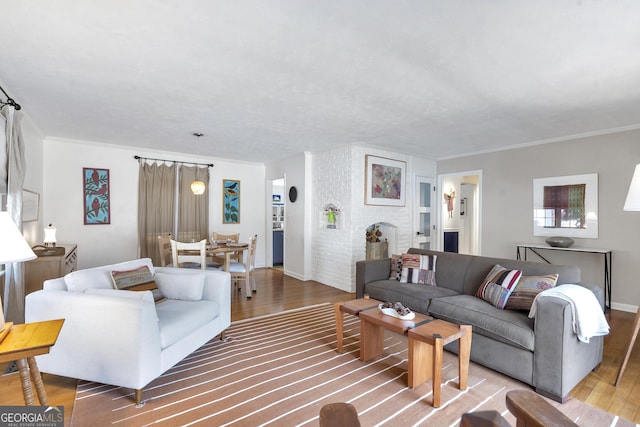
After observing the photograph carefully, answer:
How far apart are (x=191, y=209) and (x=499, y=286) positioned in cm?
516

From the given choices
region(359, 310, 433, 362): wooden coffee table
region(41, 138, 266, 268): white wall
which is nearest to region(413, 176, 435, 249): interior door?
region(359, 310, 433, 362): wooden coffee table

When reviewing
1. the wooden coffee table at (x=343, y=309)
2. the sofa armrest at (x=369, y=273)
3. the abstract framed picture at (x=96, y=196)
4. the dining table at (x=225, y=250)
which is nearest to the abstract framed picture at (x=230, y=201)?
the dining table at (x=225, y=250)

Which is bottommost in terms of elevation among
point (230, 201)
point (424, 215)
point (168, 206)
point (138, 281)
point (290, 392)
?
point (290, 392)

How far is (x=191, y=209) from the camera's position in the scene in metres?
5.96

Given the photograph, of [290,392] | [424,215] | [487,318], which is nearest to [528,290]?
[487,318]

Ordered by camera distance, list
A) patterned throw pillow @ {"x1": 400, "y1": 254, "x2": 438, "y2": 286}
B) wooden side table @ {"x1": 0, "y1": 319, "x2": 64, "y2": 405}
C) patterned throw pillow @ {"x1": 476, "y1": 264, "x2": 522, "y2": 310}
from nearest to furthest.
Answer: wooden side table @ {"x1": 0, "y1": 319, "x2": 64, "y2": 405} < patterned throw pillow @ {"x1": 476, "y1": 264, "x2": 522, "y2": 310} < patterned throw pillow @ {"x1": 400, "y1": 254, "x2": 438, "y2": 286}

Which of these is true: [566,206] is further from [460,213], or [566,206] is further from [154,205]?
[154,205]

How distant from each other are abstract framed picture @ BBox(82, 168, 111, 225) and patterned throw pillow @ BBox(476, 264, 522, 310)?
5647 millimetres

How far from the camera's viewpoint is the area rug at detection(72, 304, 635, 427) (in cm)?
193

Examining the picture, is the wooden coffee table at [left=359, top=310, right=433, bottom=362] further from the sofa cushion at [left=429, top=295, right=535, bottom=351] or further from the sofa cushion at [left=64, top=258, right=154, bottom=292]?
the sofa cushion at [left=64, top=258, right=154, bottom=292]

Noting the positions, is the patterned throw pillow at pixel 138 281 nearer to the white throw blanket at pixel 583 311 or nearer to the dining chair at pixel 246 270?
the dining chair at pixel 246 270

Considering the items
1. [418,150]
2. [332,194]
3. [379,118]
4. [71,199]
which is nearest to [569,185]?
[418,150]

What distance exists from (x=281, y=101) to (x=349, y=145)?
2000 millimetres

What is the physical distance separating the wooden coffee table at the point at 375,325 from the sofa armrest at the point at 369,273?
1.08 m
